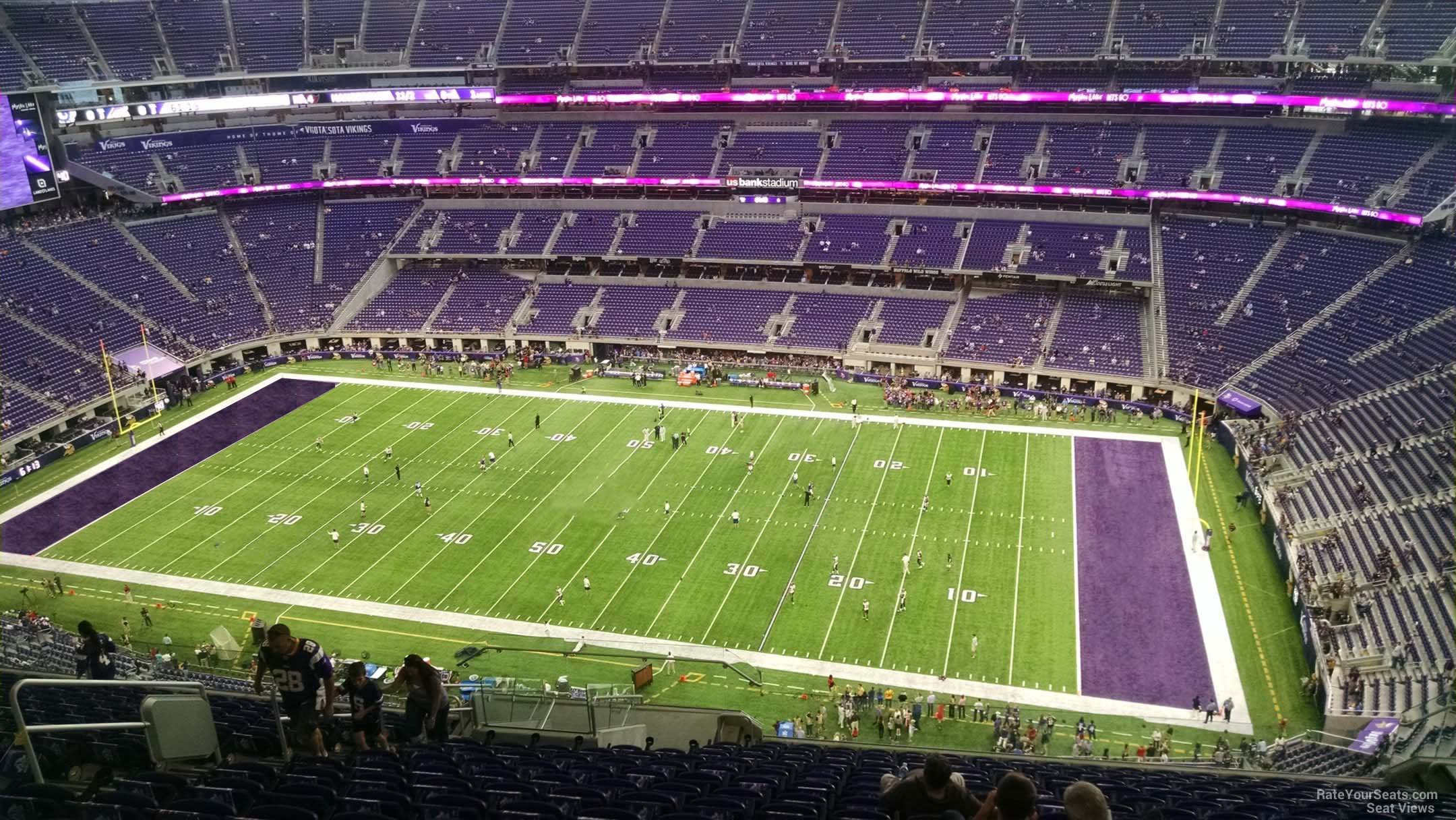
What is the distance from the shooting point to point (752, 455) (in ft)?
149

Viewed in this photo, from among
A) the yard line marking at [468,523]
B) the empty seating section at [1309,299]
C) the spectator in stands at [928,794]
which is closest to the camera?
the spectator in stands at [928,794]

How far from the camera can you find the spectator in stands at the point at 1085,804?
259 inches

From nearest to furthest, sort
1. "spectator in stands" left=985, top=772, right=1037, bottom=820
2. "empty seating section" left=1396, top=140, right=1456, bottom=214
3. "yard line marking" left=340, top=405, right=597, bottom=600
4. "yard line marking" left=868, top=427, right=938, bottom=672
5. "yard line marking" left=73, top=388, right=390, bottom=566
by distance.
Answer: "spectator in stands" left=985, top=772, right=1037, bottom=820, "yard line marking" left=868, top=427, right=938, bottom=672, "yard line marking" left=340, top=405, right=597, bottom=600, "yard line marking" left=73, top=388, right=390, bottom=566, "empty seating section" left=1396, top=140, right=1456, bottom=214

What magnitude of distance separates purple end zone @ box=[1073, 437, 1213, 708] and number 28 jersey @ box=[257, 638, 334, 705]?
22.8m

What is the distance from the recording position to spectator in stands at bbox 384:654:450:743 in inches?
530

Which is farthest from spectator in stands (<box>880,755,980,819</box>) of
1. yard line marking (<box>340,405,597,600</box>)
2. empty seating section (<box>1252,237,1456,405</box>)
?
empty seating section (<box>1252,237,1456,405</box>)

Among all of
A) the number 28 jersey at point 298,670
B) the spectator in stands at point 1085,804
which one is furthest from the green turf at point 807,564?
the spectator in stands at point 1085,804

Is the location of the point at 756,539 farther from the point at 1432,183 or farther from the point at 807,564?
the point at 1432,183

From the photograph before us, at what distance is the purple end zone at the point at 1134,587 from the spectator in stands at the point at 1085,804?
78.0ft

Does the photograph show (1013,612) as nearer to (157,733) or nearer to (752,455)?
(752,455)

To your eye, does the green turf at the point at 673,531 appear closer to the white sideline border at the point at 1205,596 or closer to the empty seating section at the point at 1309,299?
the white sideline border at the point at 1205,596

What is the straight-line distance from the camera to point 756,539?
123 ft

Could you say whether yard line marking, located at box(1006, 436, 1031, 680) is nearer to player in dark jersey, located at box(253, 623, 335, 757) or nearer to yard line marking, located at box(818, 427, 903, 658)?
yard line marking, located at box(818, 427, 903, 658)

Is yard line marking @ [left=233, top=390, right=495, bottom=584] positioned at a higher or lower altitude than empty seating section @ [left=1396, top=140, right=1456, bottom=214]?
lower
